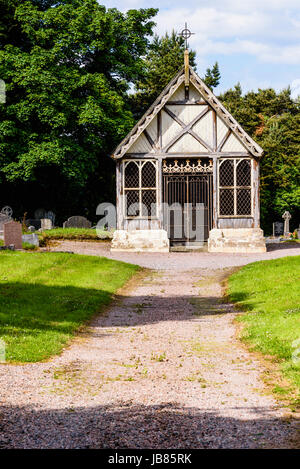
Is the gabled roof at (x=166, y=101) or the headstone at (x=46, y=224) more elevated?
the gabled roof at (x=166, y=101)

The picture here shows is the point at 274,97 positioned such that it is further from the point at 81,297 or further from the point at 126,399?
the point at 126,399

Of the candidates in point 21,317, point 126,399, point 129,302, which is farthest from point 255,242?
point 126,399

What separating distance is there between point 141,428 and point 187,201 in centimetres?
2450

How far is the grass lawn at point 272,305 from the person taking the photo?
10.1 meters

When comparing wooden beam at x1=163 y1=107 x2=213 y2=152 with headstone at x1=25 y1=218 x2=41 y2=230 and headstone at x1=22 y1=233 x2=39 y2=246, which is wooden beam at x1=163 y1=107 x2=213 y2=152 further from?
headstone at x1=25 y1=218 x2=41 y2=230

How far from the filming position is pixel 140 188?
30453 millimetres

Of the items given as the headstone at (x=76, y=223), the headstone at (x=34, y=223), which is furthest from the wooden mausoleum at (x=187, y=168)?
the headstone at (x=34, y=223)

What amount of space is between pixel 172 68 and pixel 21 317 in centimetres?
4502

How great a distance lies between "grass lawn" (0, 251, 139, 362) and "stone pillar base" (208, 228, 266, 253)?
7.58 metres

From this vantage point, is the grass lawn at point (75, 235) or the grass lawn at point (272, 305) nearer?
the grass lawn at point (272, 305)

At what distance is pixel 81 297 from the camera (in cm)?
1622

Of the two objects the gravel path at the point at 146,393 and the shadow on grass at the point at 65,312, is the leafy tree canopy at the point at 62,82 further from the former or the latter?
the gravel path at the point at 146,393

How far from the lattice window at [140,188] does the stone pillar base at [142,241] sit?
39.8 inches

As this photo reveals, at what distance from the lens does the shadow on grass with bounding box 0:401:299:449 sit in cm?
611
